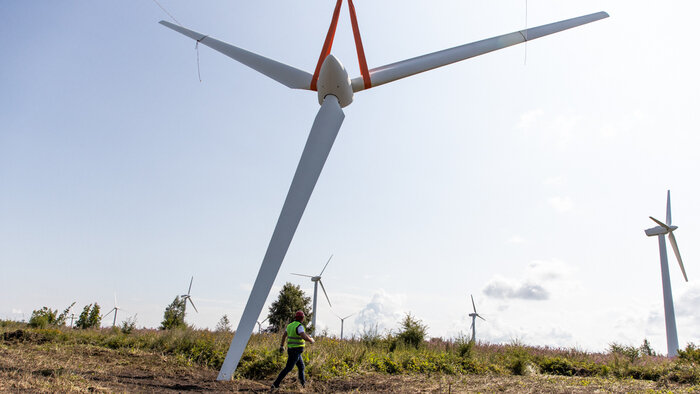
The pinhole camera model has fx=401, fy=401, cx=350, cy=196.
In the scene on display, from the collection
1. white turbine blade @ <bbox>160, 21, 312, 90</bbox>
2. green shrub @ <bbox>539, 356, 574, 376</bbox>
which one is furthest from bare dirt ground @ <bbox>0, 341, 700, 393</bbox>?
white turbine blade @ <bbox>160, 21, 312, 90</bbox>

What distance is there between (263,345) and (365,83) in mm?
8336

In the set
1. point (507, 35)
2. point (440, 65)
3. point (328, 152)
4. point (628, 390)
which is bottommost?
point (628, 390)

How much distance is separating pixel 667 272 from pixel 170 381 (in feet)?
99.8

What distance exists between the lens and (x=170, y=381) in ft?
29.5

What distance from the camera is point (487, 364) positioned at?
41.7 ft

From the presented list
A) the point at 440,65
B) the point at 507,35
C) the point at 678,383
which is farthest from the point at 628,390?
the point at 507,35

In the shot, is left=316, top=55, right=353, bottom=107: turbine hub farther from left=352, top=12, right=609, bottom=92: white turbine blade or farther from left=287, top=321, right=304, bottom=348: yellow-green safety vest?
left=287, top=321, right=304, bottom=348: yellow-green safety vest

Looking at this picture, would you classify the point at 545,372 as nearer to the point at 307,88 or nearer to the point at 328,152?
the point at 328,152

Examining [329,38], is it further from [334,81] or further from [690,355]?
[690,355]

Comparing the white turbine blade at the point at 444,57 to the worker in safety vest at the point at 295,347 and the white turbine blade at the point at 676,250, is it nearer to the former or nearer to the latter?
the worker in safety vest at the point at 295,347

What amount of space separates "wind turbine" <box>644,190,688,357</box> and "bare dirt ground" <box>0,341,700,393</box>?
2067 cm

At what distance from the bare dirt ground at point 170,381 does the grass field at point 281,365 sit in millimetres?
23

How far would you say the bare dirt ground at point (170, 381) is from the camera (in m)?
7.53

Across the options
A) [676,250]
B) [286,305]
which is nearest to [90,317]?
[286,305]
